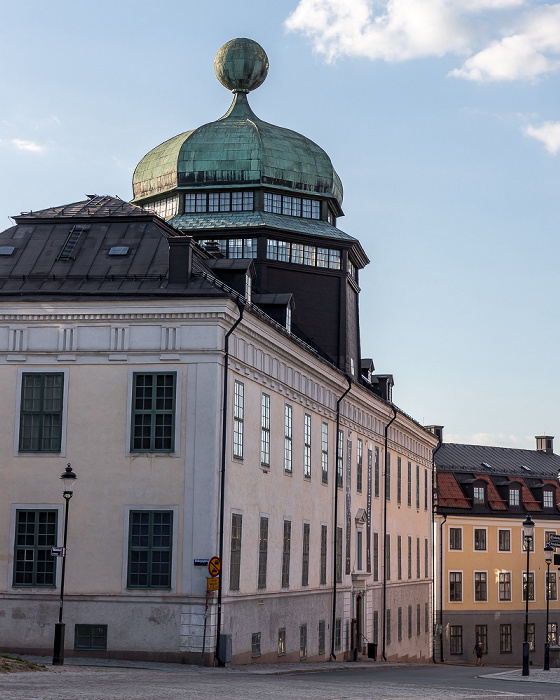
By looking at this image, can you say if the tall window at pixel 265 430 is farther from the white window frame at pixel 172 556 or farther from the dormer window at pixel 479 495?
the dormer window at pixel 479 495

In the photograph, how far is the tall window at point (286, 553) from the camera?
3984cm

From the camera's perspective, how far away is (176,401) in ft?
108

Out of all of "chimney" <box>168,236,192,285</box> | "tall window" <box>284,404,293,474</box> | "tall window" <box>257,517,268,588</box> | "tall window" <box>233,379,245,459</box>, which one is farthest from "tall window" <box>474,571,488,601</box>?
"chimney" <box>168,236,192,285</box>

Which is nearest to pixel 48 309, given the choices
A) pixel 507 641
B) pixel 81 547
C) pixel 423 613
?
pixel 81 547

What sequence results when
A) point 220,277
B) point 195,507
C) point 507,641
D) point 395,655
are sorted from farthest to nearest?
point 507,641 < point 395,655 < point 220,277 < point 195,507

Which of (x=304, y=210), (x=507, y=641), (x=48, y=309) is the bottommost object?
(x=507, y=641)

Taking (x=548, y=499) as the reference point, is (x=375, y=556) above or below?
below

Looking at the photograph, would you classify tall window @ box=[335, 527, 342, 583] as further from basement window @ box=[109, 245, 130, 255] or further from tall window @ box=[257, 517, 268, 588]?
basement window @ box=[109, 245, 130, 255]

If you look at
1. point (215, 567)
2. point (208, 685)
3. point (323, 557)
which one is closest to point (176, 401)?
point (215, 567)

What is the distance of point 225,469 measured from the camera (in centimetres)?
3334

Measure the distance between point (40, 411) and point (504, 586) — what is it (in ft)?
198

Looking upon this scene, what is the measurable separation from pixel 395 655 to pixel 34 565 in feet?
108

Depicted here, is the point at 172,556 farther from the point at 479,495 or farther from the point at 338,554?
the point at 479,495

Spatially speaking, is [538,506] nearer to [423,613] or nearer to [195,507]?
[423,613]
